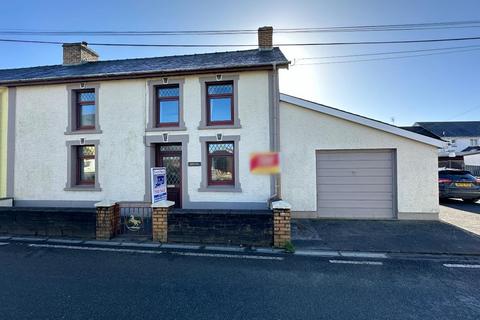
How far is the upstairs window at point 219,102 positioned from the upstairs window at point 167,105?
3.91 ft

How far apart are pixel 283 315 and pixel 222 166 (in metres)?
6.08

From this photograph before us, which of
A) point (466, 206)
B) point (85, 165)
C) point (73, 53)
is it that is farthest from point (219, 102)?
point (466, 206)

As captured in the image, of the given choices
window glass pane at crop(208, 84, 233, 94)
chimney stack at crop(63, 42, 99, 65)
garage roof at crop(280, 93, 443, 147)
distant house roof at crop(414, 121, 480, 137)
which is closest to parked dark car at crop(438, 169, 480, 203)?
garage roof at crop(280, 93, 443, 147)

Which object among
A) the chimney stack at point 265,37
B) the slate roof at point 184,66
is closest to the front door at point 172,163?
the slate roof at point 184,66

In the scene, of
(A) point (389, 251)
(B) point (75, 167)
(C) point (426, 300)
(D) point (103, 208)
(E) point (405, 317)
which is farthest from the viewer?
(B) point (75, 167)

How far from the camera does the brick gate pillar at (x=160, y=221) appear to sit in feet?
19.3

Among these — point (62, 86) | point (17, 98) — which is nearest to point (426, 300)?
point (62, 86)

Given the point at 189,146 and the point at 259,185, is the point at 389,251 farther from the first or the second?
the point at 189,146

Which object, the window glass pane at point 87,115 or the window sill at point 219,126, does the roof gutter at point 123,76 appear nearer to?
the window glass pane at point 87,115

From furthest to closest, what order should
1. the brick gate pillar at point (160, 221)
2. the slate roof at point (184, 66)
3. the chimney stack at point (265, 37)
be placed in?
the chimney stack at point (265, 37) < the slate roof at point (184, 66) < the brick gate pillar at point (160, 221)

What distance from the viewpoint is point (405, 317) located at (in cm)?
297

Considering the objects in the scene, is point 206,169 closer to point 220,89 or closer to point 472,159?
point 220,89

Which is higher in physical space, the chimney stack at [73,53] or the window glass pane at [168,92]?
the chimney stack at [73,53]

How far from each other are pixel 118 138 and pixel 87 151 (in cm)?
151
